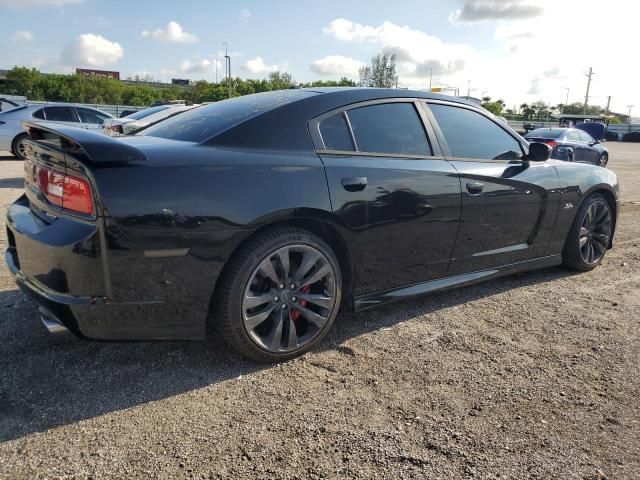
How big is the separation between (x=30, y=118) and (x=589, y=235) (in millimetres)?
12323

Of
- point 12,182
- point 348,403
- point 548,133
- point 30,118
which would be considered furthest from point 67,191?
point 548,133

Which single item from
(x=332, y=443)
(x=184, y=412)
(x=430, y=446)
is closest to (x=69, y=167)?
(x=184, y=412)

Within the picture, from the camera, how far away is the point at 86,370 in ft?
8.87

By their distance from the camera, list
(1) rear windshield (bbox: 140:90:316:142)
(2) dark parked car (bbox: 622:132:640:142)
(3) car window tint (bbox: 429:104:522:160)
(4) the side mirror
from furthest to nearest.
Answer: (2) dark parked car (bbox: 622:132:640:142) → (4) the side mirror → (3) car window tint (bbox: 429:104:522:160) → (1) rear windshield (bbox: 140:90:316:142)

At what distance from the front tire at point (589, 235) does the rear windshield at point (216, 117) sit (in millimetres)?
2768

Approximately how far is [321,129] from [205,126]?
666mm

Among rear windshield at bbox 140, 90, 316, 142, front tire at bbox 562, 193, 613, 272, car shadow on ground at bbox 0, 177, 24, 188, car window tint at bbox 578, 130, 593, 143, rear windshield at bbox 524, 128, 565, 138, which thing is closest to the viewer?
rear windshield at bbox 140, 90, 316, 142

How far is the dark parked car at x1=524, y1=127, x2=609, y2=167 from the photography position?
42.1 feet

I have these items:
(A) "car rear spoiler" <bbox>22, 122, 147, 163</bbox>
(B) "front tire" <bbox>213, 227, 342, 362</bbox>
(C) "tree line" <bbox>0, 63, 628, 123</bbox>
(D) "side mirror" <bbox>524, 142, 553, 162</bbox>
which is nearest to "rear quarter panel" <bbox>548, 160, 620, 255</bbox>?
(D) "side mirror" <bbox>524, 142, 553, 162</bbox>

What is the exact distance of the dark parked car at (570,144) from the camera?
12.8 meters

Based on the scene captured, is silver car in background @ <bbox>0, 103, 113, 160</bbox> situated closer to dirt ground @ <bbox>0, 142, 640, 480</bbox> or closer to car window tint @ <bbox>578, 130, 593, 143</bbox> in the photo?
dirt ground @ <bbox>0, 142, 640, 480</bbox>

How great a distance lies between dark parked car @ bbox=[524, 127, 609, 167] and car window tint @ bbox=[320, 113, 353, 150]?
10.8 meters

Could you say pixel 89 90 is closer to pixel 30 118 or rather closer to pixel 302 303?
pixel 30 118

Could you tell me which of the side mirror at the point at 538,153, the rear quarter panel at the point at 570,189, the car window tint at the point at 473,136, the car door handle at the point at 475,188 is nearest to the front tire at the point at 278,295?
the car door handle at the point at 475,188
